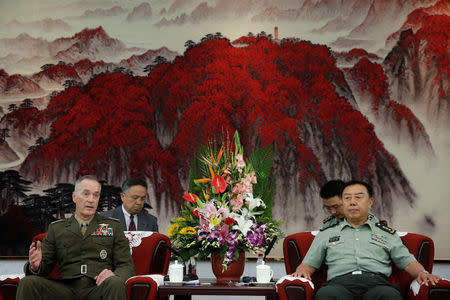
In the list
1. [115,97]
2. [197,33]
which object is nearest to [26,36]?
[115,97]

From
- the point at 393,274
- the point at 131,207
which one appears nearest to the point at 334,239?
the point at 393,274

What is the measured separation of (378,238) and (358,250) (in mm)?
166

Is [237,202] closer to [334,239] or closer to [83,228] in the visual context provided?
[334,239]

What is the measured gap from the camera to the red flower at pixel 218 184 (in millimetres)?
3652

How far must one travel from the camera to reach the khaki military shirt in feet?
11.9

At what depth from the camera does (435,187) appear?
17.0 feet

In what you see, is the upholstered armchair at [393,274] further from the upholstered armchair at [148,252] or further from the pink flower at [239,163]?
the upholstered armchair at [148,252]

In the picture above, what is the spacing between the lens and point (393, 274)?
374 cm

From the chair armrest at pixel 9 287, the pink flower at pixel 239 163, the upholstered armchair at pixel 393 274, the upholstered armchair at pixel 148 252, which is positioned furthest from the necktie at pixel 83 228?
the upholstered armchair at pixel 393 274

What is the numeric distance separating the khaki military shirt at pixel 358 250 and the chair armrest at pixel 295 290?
0.40 meters

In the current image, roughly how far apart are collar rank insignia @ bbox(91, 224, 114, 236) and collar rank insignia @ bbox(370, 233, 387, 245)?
69.2 inches

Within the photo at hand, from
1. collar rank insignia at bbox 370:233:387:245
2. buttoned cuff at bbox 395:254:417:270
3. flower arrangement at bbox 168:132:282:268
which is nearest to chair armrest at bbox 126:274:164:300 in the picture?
flower arrangement at bbox 168:132:282:268

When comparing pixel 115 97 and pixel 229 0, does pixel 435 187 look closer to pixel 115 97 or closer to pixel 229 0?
pixel 229 0

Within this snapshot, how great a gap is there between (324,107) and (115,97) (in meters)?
2.10
